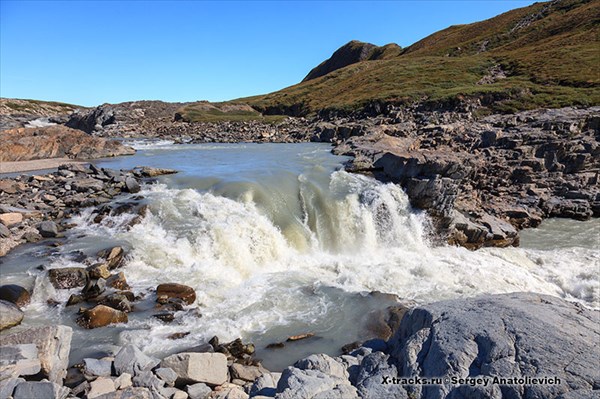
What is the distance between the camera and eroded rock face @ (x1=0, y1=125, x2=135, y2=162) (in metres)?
33.7

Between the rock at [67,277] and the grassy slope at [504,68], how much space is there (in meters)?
55.4

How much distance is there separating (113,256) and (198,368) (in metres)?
8.53

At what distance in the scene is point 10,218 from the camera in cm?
1759

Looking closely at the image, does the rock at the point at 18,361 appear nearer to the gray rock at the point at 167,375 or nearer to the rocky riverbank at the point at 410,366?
the rocky riverbank at the point at 410,366

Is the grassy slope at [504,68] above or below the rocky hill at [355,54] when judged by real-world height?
below

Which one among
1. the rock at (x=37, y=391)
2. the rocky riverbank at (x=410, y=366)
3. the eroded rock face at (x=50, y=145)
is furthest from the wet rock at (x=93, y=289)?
the eroded rock face at (x=50, y=145)

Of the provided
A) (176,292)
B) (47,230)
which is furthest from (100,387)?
(47,230)

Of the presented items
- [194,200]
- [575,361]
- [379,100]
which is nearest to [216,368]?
[575,361]

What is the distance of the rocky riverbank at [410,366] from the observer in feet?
17.5

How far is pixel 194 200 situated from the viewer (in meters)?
20.2

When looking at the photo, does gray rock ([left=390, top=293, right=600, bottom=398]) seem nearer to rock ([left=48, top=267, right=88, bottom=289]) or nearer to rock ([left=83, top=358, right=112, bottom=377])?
rock ([left=83, top=358, right=112, bottom=377])

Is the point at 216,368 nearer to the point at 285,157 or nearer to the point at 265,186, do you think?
the point at 265,186

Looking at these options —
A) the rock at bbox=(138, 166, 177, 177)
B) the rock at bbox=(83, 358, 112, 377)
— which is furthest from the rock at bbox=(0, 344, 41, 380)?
the rock at bbox=(138, 166, 177, 177)

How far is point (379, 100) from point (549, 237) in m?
49.8
